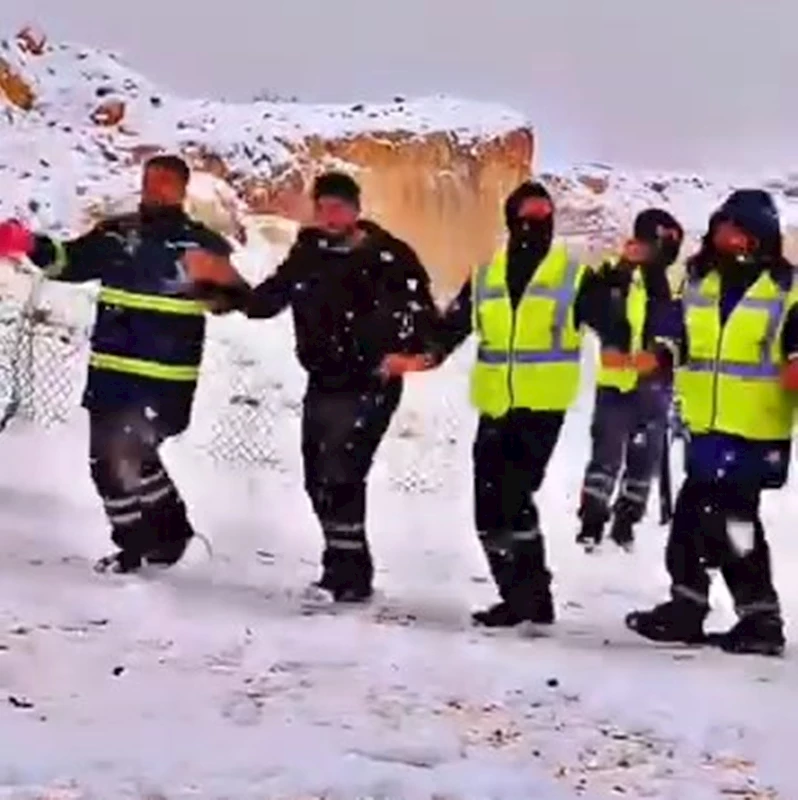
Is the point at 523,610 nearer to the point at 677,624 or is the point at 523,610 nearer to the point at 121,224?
the point at 677,624

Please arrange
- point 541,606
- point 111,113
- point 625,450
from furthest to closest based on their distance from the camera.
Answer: point 625,450
point 111,113
point 541,606

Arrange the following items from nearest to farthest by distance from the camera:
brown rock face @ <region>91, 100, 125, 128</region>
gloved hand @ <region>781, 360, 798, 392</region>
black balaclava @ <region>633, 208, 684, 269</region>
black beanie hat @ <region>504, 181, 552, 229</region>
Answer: gloved hand @ <region>781, 360, 798, 392</region> < black beanie hat @ <region>504, 181, 552, 229</region> < black balaclava @ <region>633, 208, 684, 269</region> < brown rock face @ <region>91, 100, 125, 128</region>

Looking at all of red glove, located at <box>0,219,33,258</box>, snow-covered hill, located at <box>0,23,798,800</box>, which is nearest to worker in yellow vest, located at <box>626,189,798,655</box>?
snow-covered hill, located at <box>0,23,798,800</box>

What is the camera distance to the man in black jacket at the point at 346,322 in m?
2.80

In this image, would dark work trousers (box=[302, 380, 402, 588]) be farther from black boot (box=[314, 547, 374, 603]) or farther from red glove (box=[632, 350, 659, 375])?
red glove (box=[632, 350, 659, 375])

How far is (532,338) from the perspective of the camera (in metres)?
2.76

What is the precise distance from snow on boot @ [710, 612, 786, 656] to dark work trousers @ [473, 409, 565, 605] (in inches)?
10.6

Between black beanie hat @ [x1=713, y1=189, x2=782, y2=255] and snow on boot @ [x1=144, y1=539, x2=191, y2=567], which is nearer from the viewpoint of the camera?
black beanie hat @ [x1=713, y1=189, x2=782, y2=255]

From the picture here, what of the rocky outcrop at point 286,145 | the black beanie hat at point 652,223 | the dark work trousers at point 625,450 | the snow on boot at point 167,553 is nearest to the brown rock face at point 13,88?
the rocky outcrop at point 286,145

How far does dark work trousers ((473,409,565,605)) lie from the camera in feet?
9.09

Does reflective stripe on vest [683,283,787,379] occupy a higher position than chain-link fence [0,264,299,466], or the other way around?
reflective stripe on vest [683,283,787,379]

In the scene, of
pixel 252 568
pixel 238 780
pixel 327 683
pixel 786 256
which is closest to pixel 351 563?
pixel 252 568

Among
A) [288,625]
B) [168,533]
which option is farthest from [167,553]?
[288,625]

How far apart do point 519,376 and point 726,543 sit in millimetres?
348
